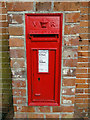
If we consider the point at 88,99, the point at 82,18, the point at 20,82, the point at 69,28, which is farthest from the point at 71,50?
the point at 88,99

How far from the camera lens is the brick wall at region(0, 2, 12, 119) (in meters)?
1.81

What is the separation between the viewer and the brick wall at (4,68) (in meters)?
1.81

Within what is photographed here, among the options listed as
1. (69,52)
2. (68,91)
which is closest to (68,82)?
(68,91)

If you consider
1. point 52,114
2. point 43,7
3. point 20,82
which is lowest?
point 52,114

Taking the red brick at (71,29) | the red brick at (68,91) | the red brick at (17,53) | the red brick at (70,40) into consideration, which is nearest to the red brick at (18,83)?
the red brick at (17,53)

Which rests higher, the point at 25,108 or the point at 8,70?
the point at 8,70

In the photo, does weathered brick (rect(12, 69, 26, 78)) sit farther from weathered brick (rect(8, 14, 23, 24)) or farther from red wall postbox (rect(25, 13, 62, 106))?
weathered brick (rect(8, 14, 23, 24))

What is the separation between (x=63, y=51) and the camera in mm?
1395

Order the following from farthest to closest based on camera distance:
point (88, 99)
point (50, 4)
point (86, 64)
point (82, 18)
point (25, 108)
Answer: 1. point (88, 99)
2. point (86, 64)
3. point (82, 18)
4. point (25, 108)
5. point (50, 4)

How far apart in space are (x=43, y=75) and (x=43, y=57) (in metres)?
0.26

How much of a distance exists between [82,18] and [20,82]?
144 cm

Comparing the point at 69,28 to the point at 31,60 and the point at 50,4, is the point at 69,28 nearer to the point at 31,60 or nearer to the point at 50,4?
the point at 50,4

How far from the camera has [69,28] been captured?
52.1 inches

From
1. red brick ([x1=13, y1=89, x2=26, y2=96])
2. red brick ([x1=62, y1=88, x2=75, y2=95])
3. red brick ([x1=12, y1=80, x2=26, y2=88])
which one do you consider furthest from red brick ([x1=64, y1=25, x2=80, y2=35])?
red brick ([x1=13, y1=89, x2=26, y2=96])
